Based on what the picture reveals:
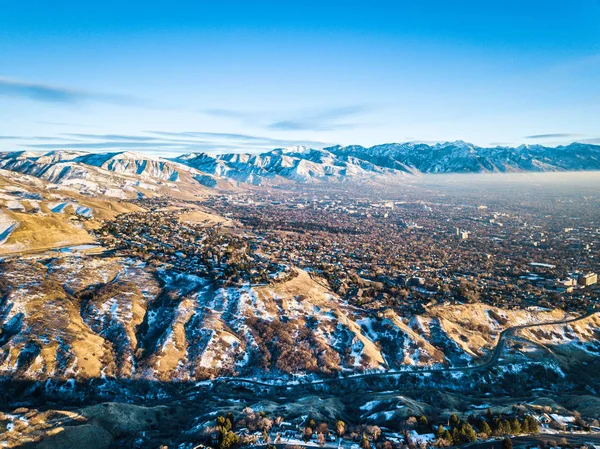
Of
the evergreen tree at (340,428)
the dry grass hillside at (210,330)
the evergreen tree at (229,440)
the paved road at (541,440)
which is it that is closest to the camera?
the evergreen tree at (229,440)

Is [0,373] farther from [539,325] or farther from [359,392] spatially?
[539,325]

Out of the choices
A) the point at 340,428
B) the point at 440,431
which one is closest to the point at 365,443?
the point at 340,428

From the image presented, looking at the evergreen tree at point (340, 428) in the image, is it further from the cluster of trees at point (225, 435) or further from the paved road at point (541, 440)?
the paved road at point (541, 440)

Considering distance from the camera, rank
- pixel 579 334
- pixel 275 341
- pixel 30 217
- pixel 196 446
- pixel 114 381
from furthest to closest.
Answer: pixel 30 217
pixel 579 334
pixel 275 341
pixel 114 381
pixel 196 446

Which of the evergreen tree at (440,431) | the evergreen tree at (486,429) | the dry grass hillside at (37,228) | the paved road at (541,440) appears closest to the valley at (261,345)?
the dry grass hillside at (37,228)

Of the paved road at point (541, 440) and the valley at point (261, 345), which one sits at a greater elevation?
the paved road at point (541, 440)

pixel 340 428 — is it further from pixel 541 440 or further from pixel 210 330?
pixel 210 330

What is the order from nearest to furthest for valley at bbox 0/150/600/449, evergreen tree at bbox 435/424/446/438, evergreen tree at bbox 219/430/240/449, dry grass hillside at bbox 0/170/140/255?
evergreen tree at bbox 219/430/240/449 → evergreen tree at bbox 435/424/446/438 → valley at bbox 0/150/600/449 → dry grass hillside at bbox 0/170/140/255

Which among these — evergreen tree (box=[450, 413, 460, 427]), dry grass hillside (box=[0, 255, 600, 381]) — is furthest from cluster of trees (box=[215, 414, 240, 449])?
evergreen tree (box=[450, 413, 460, 427])

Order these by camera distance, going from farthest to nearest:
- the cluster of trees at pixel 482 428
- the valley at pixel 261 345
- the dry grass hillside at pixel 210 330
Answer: the dry grass hillside at pixel 210 330
the valley at pixel 261 345
the cluster of trees at pixel 482 428

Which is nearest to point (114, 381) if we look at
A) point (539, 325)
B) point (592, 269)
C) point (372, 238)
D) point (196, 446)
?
point (196, 446)

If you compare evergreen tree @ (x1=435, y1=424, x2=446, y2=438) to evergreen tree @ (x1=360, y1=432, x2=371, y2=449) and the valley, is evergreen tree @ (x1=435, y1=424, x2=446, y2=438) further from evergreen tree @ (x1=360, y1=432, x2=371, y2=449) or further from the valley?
evergreen tree @ (x1=360, y1=432, x2=371, y2=449)
